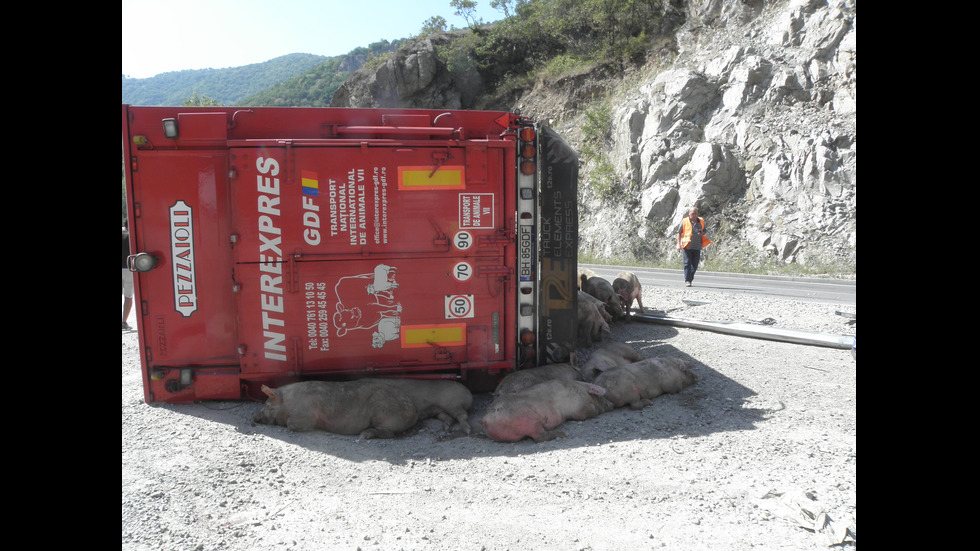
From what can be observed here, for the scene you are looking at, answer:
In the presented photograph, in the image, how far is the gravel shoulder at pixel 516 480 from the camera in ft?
10.6

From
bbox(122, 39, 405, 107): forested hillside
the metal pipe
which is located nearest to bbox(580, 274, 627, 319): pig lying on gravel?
the metal pipe

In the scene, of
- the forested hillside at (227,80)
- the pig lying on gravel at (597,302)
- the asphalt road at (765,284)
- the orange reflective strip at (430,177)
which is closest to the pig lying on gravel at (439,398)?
the orange reflective strip at (430,177)

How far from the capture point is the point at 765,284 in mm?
14383

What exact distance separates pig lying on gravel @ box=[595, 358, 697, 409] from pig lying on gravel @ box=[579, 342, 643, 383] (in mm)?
271

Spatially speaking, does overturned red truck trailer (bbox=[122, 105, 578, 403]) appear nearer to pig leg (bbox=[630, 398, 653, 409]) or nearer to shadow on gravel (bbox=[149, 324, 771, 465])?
shadow on gravel (bbox=[149, 324, 771, 465])

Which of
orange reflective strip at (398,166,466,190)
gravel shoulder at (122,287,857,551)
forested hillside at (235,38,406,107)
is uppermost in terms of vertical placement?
forested hillside at (235,38,406,107)

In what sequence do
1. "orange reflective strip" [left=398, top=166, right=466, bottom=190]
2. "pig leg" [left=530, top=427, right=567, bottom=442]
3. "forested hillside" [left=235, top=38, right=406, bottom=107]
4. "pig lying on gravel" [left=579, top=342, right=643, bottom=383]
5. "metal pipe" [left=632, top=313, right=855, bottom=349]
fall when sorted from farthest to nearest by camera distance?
"forested hillside" [left=235, top=38, right=406, bottom=107]
"metal pipe" [left=632, top=313, right=855, bottom=349]
"pig lying on gravel" [left=579, top=342, right=643, bottom=383]
"orange reflective strip" [left=398, top=166, right=466, bottom=190]
"pig leg" [left=530, top=427, right=567, bottom=442]

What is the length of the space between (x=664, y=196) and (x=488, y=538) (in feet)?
69.7

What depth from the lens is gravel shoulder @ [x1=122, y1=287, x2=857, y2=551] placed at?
3.24m

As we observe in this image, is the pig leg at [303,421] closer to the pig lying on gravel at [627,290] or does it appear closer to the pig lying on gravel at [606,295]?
the pig lying on gravel at [606,295]

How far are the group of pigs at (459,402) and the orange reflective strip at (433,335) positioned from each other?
38cm

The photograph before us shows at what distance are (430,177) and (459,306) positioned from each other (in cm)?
128

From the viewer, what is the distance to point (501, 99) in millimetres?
39969
